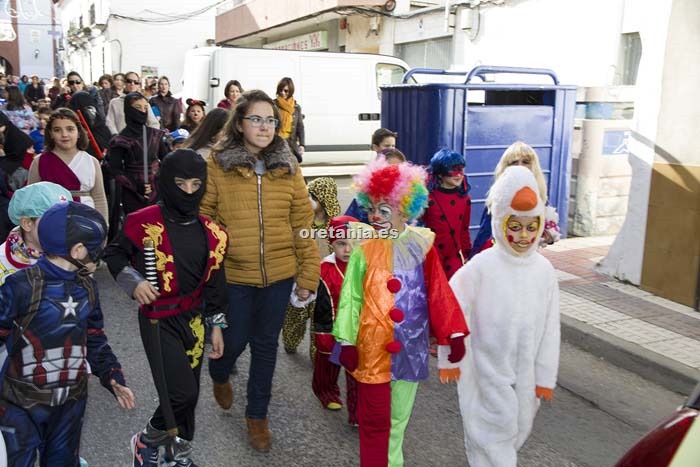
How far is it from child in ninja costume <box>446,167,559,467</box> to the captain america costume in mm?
1670

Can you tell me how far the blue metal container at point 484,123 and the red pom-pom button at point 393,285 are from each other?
4721mm

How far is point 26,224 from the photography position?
10.6 feet

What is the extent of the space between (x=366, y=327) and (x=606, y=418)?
2071 millimetres

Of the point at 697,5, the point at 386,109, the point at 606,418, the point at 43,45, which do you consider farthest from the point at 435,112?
the point at 43,45

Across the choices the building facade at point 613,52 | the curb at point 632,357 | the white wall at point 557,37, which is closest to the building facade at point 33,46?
the building facade at point 613,52

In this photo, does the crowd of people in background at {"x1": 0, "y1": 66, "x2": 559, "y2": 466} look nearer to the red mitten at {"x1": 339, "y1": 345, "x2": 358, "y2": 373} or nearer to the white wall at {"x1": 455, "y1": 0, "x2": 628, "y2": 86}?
the red mitten at {"x1": 339, "y1": 345, "x2": 358, "y2": 373}

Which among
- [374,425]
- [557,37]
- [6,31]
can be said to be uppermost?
[6,31]

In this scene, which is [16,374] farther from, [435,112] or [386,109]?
[386,109]

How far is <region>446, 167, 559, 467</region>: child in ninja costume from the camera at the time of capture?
3111 mm

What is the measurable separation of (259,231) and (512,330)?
1.41m

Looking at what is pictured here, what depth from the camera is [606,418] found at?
421 cm

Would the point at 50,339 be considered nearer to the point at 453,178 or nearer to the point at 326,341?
the point at 326,341

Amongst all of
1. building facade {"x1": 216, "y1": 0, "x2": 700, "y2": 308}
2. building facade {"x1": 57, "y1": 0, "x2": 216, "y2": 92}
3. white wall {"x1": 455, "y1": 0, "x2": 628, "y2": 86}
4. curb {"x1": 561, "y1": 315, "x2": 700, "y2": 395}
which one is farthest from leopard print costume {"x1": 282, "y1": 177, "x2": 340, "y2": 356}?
building facade {"x1": 57, "y1": 0, "x2": 216, "y2": 92}

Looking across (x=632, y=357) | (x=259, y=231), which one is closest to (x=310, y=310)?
(x=259, y=231)
